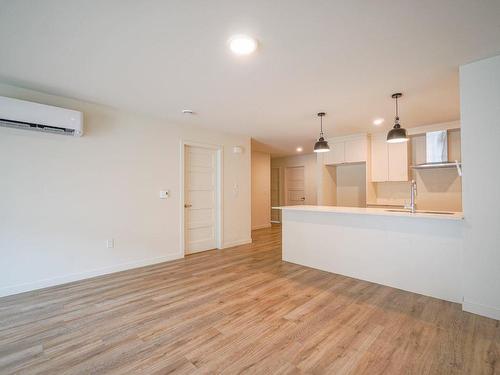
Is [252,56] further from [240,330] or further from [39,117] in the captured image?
[39,117]

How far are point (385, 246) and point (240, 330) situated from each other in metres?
2.17

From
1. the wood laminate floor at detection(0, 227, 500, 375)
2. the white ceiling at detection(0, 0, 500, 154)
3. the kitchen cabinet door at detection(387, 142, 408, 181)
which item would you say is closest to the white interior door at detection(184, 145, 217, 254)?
the white ceiling at detection(0, 0, 500, 154)

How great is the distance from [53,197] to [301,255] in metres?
3.65

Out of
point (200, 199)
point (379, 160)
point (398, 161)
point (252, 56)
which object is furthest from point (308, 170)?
point (252, 56)

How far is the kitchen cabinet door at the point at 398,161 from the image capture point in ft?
16.4

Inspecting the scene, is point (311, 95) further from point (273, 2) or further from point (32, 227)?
point (32, 227)

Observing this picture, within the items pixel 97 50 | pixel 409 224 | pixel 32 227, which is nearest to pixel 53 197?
pixel 32 227

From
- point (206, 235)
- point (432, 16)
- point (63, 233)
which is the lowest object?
point (206, 235)

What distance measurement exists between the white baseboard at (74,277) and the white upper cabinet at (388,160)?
4584 millimetres

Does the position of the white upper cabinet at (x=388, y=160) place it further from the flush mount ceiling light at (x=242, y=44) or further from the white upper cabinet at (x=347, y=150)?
the flush mount ceiling light at (x=242, y=44)

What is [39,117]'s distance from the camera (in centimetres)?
289

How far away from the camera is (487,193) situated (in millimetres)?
2316

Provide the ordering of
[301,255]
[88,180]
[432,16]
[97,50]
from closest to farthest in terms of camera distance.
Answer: [432,16] → [97,50] → [88,180] → [301,255]

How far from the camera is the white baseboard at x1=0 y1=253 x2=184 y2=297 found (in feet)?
9.59
